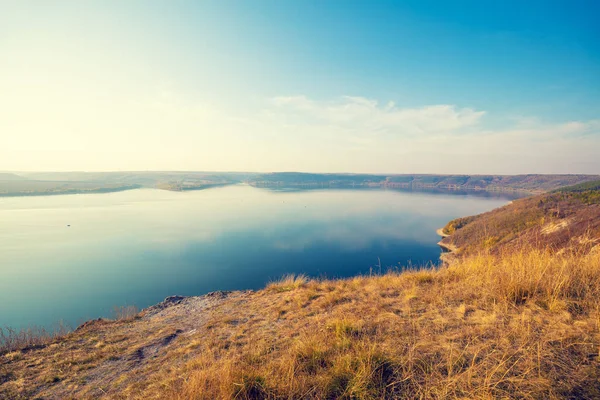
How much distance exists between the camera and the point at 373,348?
8.63ft

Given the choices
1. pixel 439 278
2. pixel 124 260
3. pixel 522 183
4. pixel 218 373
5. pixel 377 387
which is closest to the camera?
pixel 377 387

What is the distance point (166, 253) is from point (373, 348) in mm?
39653

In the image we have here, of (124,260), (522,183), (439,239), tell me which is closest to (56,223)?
(124,260)

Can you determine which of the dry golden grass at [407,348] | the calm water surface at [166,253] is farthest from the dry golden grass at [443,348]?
the calm water surface at [166,253]

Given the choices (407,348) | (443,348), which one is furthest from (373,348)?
(443,348)

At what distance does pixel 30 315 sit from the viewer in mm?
19766

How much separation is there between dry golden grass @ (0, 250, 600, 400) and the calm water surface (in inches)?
560

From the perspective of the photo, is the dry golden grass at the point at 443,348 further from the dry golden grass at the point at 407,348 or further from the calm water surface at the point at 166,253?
the calm water surface at the point at 166,253

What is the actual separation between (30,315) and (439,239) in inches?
2260

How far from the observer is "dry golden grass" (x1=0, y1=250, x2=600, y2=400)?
7.02 feet

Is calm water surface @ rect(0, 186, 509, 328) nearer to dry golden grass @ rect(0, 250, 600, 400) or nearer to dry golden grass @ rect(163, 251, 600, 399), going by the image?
dry golden grass @ rect(0, 250, 600, 400)

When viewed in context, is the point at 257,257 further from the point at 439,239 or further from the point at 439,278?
the point at 439,239

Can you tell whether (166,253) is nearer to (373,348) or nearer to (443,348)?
(373,348)

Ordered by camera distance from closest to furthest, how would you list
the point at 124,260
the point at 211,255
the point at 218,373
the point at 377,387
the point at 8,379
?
the point at 377,387, the point at 218,373, the point at 8,379, the point at 124,260, the point at 211,255
